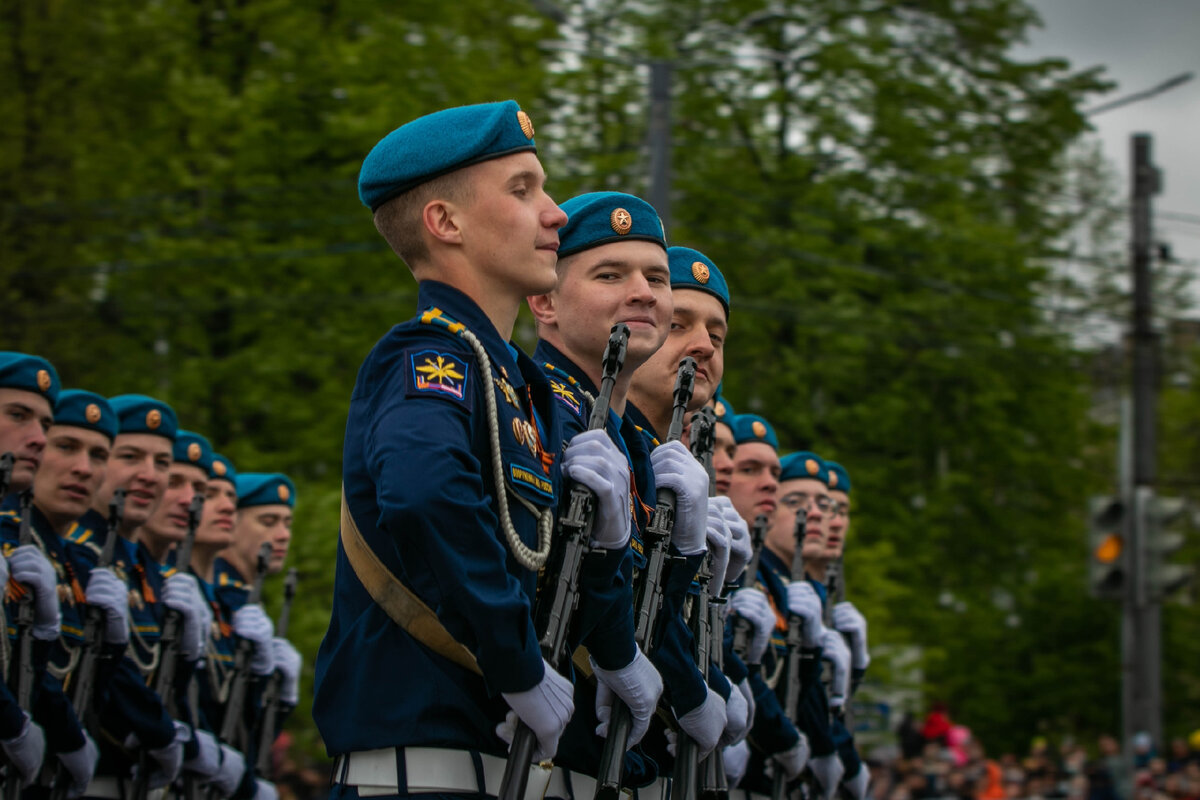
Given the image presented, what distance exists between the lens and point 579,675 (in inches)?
161

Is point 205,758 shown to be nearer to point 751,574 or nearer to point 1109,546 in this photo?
point 751,574

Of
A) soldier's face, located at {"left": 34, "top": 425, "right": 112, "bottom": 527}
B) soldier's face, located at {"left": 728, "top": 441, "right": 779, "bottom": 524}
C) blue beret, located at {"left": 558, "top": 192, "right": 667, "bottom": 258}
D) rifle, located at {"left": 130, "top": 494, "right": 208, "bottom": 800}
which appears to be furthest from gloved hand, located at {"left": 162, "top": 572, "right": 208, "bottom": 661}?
blue beret, located at {"left": 558, "top": 192, "right": 667, "bottom": 258}

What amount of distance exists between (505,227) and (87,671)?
371cm

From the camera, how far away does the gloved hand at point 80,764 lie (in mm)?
6316

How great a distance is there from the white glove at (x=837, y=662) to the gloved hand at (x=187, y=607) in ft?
8.83

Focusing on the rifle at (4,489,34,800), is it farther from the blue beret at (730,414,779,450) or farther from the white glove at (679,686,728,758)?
the blue beret at (730,414,779,450)

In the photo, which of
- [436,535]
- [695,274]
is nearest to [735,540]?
[695,274]

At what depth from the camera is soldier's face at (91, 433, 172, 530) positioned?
7.62m

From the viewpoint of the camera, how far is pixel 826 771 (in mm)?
7105

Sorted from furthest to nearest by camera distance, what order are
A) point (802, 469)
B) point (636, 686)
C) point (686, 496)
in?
1. point (802, 469)
2. point (686, 496)
3. point (636, 686)

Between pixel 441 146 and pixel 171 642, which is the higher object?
pixel 441 146

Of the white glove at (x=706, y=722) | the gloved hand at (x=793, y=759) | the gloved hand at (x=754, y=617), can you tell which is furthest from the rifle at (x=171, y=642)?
the white glove at (x=706, y=722)

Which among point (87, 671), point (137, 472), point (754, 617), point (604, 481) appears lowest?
point (87, 671)

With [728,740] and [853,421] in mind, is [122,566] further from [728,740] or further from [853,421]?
[853,421]
